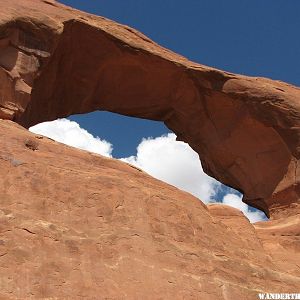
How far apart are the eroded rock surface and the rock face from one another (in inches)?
164

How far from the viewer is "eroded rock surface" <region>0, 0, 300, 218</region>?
13.7m

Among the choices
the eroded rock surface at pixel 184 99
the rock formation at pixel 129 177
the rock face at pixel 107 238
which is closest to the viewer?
the rock face at pixel 107 238

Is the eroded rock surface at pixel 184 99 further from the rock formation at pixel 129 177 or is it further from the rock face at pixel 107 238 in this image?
the rock face at pixel 107 238

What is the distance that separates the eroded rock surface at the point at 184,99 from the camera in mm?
13719

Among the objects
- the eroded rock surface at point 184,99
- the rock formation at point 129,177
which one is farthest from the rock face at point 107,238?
the eroded rock surface at point 184,99

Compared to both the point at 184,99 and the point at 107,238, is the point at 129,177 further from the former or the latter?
the point at 184,99

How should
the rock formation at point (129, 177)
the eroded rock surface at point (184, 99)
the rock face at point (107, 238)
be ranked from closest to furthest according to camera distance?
the rock face at point (107, 238)
the rock formation at point (129, 177)
the eroded rock surface at point (184, 99)

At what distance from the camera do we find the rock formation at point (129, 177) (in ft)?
25.4

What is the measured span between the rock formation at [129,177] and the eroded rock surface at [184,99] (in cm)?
3

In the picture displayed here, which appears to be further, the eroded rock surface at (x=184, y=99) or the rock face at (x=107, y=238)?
the eroded rock surface at (x=184, y=99)

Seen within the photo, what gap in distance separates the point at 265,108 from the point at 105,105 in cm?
418

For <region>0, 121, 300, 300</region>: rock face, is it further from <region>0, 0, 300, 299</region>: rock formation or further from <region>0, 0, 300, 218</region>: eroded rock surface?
<region>0, 0, 300, 218</region>: eroded rock surface

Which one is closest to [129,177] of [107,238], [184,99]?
[107,238]

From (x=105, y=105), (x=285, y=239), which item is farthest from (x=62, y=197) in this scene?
(x=105, y=105)
